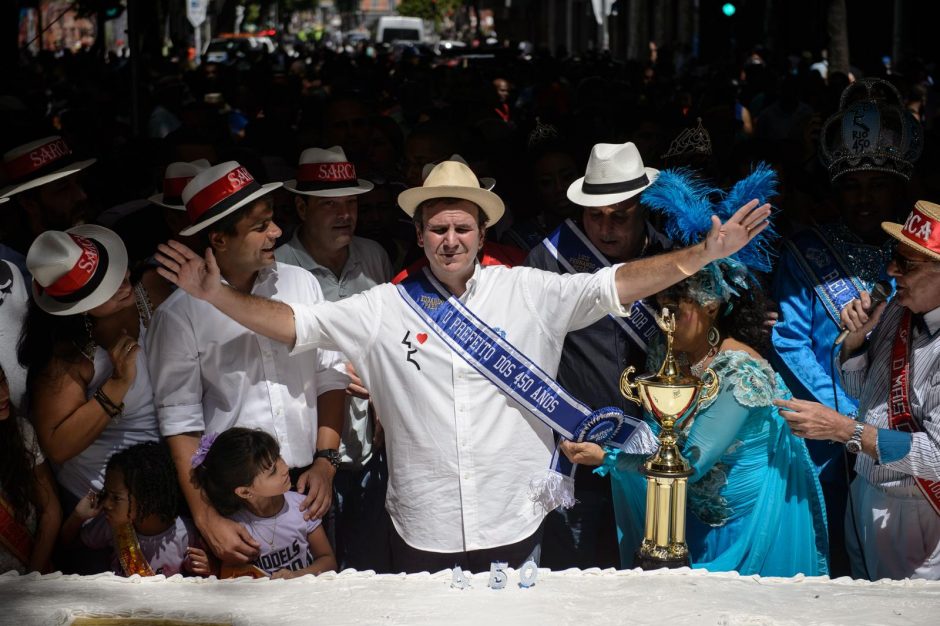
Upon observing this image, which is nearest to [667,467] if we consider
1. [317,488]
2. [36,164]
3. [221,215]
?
[317,488]

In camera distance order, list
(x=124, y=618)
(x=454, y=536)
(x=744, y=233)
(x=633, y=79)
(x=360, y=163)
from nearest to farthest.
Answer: (x=124, y=618), (x=744, y=233), (x=454, y=536), (x=360, y=163), (x=633, y=79)

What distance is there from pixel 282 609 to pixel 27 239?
2705 mm

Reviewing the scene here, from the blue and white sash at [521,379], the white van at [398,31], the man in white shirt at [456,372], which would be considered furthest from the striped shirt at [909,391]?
the white van at [398,31]

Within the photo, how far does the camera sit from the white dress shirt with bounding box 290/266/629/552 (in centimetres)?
390

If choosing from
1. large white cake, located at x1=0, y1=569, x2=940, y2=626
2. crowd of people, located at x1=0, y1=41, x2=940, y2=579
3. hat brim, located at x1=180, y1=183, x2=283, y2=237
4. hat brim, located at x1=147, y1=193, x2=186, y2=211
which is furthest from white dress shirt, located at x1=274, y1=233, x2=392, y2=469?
large white cake, located at x1=0, y1=569, x2=940, y2=626

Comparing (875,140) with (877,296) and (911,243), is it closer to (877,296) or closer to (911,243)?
(877,296)

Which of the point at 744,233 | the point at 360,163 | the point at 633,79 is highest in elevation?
the point at 744,233

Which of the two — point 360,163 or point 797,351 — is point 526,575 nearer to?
point 797,351

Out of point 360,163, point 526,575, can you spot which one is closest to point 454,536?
point 526,575

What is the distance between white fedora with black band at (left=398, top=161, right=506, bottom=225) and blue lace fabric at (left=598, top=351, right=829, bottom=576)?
3.08 feet

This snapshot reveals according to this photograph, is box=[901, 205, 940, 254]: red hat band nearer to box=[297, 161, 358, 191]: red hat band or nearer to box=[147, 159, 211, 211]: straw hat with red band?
box=[297, 161, 358, 191]: red hat band

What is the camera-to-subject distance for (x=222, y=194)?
13.4 ft

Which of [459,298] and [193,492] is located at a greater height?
[459,298]

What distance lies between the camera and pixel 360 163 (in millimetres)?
6859
